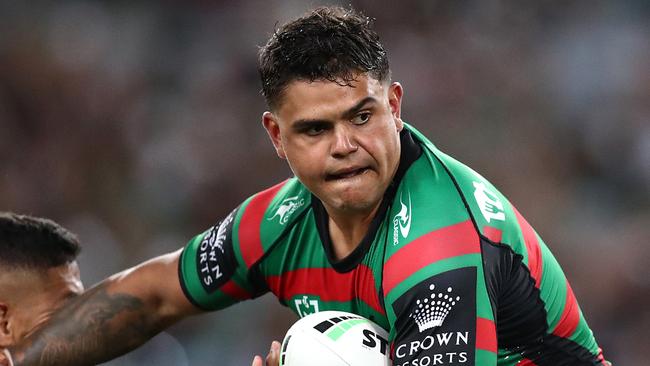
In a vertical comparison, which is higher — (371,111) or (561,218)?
(371,111)

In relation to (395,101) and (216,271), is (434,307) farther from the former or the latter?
(216,271)

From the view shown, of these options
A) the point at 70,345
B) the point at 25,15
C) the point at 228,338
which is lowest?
the point at 228,338

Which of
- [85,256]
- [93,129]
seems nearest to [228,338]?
[85,256]

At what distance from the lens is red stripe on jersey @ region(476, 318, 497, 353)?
3.01 m

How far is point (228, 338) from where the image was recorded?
7.20 m

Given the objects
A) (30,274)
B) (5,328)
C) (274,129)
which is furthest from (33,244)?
(274,129)

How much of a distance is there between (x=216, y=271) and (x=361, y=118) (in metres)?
1.19

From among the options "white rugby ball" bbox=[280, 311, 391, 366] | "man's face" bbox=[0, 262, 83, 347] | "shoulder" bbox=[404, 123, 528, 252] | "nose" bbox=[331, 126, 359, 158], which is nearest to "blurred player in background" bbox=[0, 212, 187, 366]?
"man's face" bbox=[0, 262, 83, 347]

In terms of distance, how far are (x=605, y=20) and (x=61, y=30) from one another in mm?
4554

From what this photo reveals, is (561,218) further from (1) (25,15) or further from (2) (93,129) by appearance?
(1) (25,15)

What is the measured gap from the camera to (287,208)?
3.83 meters

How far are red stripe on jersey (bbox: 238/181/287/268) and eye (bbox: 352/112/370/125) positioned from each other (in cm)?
89

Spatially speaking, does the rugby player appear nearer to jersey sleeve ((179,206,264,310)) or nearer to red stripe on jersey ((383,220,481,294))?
jersey sleeve ((179,206,264,310))

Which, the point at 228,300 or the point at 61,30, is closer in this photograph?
the point at 228,300
